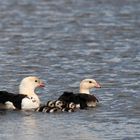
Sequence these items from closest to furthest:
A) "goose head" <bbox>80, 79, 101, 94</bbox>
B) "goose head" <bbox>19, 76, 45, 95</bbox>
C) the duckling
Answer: the duckling → "goose head" <bbox>19, 76, 45, 95</bbox> → "goose head" <bbox>80, 79, 101, 94</bbox>

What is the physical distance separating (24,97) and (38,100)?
0.30 m

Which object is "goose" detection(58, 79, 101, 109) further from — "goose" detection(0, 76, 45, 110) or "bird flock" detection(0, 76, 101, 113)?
"goose" detection(0, 76, 45, 110)

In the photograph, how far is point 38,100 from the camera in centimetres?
1688

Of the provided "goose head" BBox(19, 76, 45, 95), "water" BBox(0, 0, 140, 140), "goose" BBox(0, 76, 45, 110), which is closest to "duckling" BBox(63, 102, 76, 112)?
"water" BBox(0, 0, 140, 140)

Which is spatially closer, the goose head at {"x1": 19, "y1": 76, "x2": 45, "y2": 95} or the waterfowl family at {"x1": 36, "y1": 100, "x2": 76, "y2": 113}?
the waterfowl family at {"x1": 36, "y1": 100, "x2": 76, "y2": 113}

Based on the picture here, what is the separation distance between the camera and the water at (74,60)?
48.8 ft

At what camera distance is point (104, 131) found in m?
14.5

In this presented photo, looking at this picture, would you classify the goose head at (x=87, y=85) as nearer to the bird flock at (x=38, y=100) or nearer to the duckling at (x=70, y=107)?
the bird flock at (x=38, y=100)

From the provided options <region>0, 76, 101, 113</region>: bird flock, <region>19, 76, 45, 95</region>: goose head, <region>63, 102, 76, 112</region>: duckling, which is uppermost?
<region>19, 76, 45, 95</region>: goose head

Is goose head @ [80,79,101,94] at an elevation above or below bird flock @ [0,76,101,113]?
above

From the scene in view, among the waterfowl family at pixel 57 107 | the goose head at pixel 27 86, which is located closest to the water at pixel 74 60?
the waterfowl family at pixel 57 107

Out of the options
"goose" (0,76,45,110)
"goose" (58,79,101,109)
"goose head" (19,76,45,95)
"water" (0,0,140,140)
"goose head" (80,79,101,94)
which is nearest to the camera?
"water" (0,0,140,140)

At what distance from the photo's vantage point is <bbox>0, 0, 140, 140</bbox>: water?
586 inches

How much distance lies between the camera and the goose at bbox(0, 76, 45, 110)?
16406 mm
